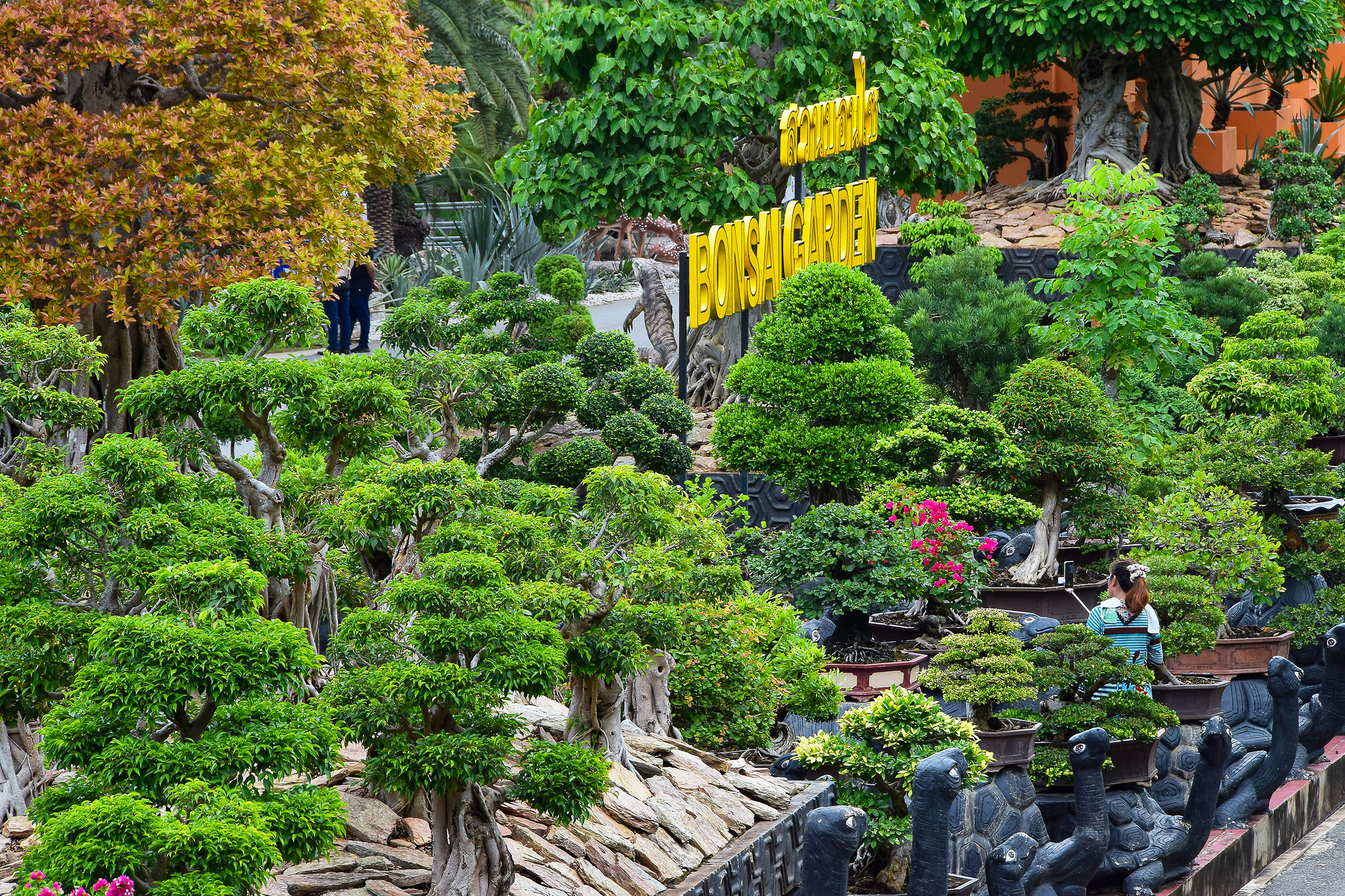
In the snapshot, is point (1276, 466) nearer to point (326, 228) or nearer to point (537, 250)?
point (326, 228)

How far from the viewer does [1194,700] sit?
32.2 ft

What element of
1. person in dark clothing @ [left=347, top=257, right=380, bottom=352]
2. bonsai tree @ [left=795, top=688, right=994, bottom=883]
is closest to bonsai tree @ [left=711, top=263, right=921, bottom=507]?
bonsai tree @ [left=795, top=688, right=994, bottom=883]

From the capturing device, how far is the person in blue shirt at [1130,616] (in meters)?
9.00

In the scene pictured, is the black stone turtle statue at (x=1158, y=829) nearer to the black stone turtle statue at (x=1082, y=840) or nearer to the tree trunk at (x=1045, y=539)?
the black stone turtle statue at (x=1082, y=840)

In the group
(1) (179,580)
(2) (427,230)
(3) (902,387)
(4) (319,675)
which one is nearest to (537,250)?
(2) (427,230)

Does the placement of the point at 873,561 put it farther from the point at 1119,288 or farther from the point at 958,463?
the point at 1119,288

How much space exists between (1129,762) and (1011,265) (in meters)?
14.6

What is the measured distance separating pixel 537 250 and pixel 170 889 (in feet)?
69.4

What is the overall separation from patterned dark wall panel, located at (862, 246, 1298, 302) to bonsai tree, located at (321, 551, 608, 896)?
16693 mm

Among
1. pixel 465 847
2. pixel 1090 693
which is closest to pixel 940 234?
pixel 1090 693

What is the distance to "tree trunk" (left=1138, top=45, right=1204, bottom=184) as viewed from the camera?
24734 mm

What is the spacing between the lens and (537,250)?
24594mm

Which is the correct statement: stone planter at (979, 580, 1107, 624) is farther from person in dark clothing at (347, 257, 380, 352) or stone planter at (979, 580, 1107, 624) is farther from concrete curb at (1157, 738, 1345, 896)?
person in dark clothing at (347, 257, 380, 352)

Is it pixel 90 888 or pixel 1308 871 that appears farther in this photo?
pixel 1308 871
